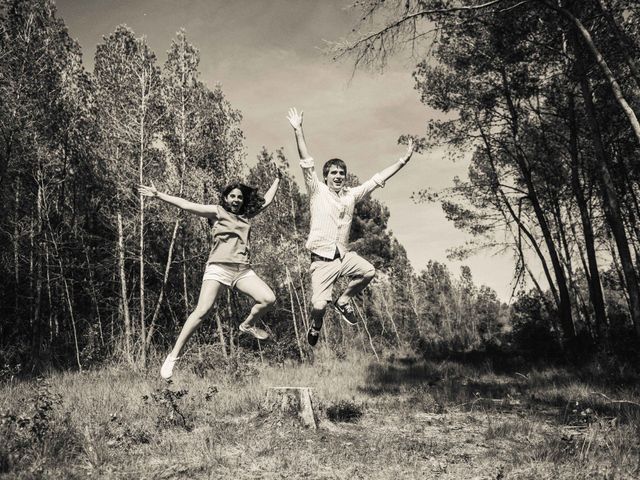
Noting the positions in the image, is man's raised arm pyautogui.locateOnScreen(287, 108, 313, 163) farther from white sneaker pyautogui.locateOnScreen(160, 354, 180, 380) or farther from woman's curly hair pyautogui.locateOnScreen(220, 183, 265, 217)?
white sneaker pyautogui.locateOnScreen(160, 354, 180, 380)

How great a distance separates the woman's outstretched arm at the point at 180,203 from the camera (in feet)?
13.1

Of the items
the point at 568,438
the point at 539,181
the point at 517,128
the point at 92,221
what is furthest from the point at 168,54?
the point at 568,438

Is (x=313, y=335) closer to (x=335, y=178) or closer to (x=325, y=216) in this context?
(x=325, y=216)

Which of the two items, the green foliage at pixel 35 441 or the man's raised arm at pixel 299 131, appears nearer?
the green foliage at pixel 35 441

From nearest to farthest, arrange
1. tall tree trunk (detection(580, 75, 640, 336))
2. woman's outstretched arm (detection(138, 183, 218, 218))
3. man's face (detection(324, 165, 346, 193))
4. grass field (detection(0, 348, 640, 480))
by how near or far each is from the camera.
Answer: grass field (detection(0, 348, 640, 480)) → woman's outstretched arm (detection(138, 183, 218, 218)) → man's face (detection(324, 165, 346, 193)) → tall tree trunk (detection(580, 75, 640, 336))

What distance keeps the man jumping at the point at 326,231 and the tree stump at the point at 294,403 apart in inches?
29.8

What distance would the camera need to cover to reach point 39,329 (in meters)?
14.5

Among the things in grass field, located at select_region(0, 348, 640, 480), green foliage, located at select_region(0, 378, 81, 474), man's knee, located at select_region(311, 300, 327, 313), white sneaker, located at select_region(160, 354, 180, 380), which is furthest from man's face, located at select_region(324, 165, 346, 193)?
green foliage, located at select_region(0, 378, 81, 474)

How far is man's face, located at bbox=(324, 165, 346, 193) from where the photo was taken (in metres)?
4.41

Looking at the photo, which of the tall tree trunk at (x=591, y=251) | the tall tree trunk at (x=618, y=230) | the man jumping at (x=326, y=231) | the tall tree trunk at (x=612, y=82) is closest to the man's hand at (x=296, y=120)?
the man jumping at (x=326, y=231)

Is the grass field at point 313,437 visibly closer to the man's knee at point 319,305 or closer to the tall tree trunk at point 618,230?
the man's knee at point 319,305

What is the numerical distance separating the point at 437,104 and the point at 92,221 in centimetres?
1269

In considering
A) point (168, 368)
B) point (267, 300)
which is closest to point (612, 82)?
point (267, 300)

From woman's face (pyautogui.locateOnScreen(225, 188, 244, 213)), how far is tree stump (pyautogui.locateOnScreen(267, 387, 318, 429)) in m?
1.99
